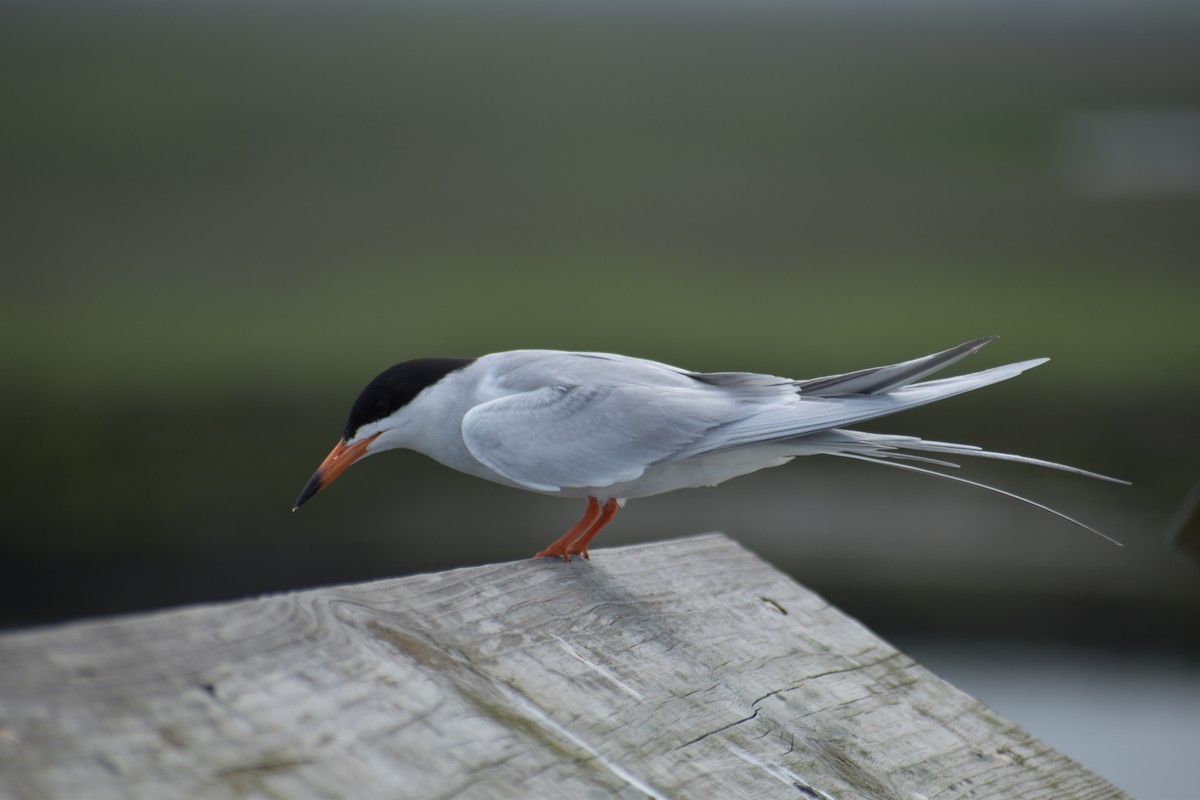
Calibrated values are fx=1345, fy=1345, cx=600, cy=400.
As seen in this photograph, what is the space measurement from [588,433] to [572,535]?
0.35 m

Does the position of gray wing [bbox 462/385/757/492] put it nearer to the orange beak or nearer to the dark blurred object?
the orange beak

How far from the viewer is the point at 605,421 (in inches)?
157

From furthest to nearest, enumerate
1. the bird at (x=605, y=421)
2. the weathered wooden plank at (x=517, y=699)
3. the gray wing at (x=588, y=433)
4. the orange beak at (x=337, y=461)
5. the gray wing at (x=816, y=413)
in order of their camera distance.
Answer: the orange beak at (x=337, y=461)
the gray wing at (x=588, y=433)
the bird at (x=605, y=421)
the gray wing at (x=816, y=413)
the weathered wooden plank at (x=517, y=699)

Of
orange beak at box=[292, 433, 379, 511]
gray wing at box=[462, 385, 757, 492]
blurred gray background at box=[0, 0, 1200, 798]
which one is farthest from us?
blurred gray background at box=[0, 0, 1200, 798]

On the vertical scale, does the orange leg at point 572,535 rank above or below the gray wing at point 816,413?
below

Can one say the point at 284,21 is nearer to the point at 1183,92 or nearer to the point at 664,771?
the point at 1183,92

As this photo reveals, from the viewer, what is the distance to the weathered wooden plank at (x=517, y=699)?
6.59ft

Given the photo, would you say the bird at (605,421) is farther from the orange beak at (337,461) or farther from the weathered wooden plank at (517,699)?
the weathered wooden plank at (517,699)

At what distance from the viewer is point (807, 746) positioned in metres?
2.72

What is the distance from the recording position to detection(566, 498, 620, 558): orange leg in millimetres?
3607

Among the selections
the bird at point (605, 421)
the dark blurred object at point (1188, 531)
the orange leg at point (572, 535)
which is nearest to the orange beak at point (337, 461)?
the bird at point (605, 421)

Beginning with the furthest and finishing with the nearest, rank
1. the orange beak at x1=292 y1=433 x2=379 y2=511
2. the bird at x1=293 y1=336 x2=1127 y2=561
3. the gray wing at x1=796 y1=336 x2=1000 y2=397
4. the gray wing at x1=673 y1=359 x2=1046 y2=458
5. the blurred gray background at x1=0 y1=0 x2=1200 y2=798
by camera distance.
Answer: the blurred gray background at x1=0 y1=0 x2=1200 y2=798
the orange beak at x1=292 y1=433 x2=379 y2=511
the bird at x1=293 y1=336 x2=1127 y2=561
the gray wing at x1=673 y1=359 x2=1046 y2=458
the gray wing at x1=796 y1=336 x2=1000 y2=397

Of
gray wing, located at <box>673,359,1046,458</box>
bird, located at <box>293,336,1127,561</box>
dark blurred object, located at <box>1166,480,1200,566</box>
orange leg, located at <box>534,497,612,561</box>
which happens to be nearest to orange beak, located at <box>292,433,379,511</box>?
bird, located at <box>293,336,1127,561</box>

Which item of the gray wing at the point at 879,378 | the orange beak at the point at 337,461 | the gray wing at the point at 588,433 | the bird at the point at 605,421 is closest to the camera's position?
the gray wing at the point at 879,378
